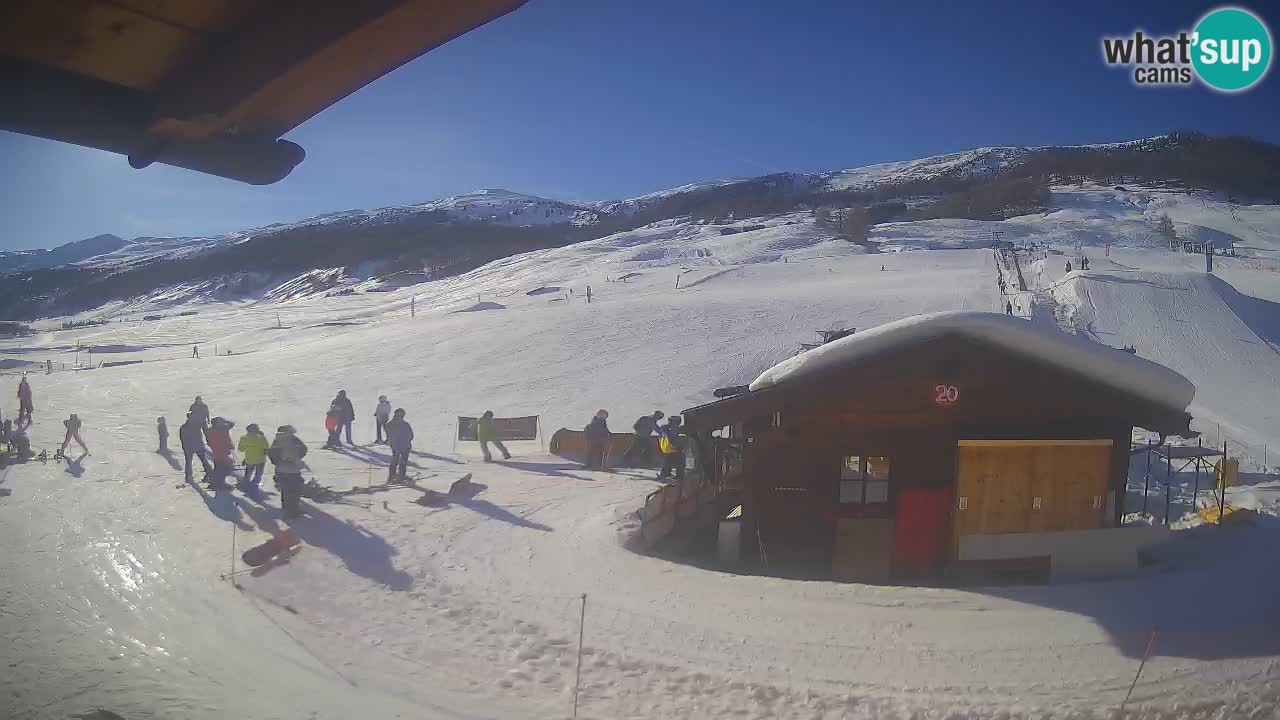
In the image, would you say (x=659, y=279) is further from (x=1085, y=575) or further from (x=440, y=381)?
(x=1085, y=575)

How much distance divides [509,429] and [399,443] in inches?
194

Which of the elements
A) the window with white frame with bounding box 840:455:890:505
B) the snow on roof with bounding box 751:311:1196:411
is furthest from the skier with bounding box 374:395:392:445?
the window with white frame with bounding box 840:455:890:505

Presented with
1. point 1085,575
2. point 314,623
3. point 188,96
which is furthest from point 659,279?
point 188,96

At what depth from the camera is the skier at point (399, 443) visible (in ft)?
48.0

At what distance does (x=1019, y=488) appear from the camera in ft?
37.1

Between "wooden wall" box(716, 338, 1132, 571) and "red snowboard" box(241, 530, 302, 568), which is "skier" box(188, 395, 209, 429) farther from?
"wooden wall" box(716, 338, 1132, 571)

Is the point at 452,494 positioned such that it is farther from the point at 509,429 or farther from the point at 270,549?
the point at 509,429

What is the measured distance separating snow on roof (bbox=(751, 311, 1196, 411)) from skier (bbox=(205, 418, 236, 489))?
9589mm

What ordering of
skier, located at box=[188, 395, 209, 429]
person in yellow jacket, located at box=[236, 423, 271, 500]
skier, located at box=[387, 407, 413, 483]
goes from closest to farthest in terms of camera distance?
person in yellow jacket, located at box=[236, 423, 271, 500] < skier, located at box=[188, 395, 209, 429] < skier, located at box=[387, 407, 413, 483]

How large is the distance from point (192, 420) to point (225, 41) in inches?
564

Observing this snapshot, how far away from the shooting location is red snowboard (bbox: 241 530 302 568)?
9.30 m

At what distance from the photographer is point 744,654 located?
7.42 meters

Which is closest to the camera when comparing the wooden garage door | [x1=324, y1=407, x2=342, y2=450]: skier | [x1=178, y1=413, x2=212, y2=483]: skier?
the wooden garage door

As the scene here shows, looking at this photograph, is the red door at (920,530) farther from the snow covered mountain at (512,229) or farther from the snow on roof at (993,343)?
the snow covered mountain at (512,229)
